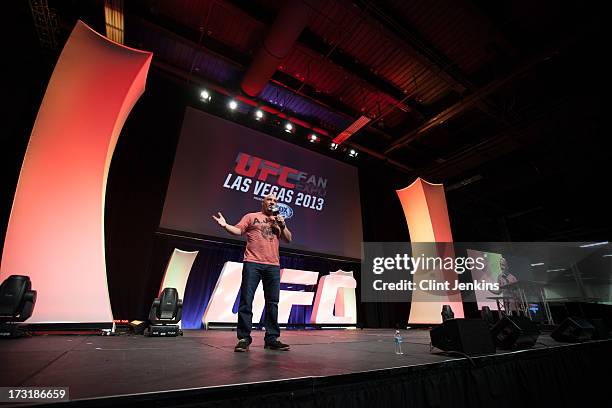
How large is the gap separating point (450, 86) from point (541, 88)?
2254 mm

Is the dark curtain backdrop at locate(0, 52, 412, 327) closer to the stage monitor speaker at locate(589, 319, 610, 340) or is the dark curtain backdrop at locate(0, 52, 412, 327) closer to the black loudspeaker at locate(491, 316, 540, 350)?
the black loudspeaker at locate(491, 316, 540, 350)

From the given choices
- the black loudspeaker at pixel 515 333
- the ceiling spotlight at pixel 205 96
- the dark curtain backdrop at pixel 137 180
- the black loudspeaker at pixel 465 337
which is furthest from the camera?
the ceiling spotlight at pixel 205 96

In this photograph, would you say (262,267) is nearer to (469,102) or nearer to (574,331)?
(574,331)

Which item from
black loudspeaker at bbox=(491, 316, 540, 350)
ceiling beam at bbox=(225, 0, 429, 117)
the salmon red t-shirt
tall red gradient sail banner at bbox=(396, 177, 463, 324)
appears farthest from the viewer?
tall red gradient sail banner at bbox=(396, 177, 463, 324)

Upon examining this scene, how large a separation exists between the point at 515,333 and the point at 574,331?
1.40 meters

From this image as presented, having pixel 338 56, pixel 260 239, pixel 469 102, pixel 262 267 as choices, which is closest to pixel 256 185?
pixel 338 56

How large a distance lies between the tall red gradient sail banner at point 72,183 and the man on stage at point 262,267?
243cm

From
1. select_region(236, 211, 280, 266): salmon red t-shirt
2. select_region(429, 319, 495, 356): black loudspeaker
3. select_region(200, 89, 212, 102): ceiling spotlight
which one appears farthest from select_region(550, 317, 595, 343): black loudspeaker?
select_region(200, 89, 212, 102): ceiling spotlight

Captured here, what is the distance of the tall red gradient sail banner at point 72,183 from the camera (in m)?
3.54

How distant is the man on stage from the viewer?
2.44m

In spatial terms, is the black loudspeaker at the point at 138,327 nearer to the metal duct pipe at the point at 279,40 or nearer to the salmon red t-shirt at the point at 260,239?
the salmon red t-shirt at the point at 260,239

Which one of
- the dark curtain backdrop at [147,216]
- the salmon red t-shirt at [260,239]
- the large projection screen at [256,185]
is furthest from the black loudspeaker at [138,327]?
the salmon red t-shirt at [260,239]

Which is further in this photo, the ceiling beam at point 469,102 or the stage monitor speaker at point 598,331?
the ceiling beam at point 469,102

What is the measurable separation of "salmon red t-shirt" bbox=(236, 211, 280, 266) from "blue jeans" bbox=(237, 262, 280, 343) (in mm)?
62
